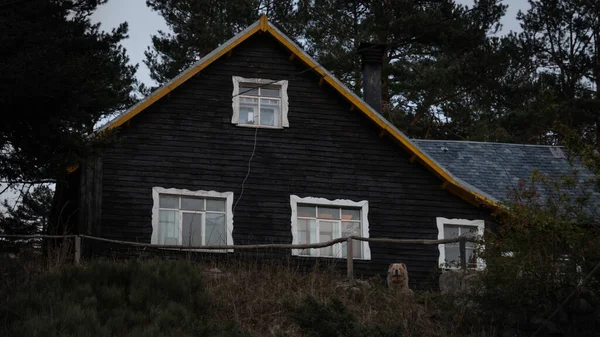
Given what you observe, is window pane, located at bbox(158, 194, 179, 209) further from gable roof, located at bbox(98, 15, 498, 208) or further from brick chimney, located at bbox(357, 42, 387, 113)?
brick chimney, located at bbox(357, 42, 387, 113)

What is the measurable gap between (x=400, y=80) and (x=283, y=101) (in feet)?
51.2

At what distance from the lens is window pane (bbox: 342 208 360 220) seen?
86.6 feet

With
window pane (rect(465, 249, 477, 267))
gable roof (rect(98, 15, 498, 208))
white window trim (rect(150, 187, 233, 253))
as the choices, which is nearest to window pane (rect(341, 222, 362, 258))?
gable roof (rect(98, 15, 498, 208))

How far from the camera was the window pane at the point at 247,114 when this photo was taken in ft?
87.3

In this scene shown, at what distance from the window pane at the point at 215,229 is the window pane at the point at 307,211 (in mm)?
2030

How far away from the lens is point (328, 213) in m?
26.3

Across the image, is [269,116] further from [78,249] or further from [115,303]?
[115,303]

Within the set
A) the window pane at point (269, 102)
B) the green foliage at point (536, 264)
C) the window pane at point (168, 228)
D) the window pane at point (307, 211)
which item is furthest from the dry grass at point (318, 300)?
the window pane at point (269, 102)

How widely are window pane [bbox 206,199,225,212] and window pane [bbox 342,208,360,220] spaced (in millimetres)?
3168

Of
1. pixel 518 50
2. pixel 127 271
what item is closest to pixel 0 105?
pixel 127 271

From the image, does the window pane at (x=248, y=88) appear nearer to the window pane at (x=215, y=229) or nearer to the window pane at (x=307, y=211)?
the window pane at (x=307, y=211)

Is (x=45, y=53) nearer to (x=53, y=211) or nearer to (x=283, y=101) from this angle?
(x=283, y=101)

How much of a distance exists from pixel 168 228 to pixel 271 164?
318 centimetres

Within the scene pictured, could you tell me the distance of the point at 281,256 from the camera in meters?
25.0
